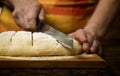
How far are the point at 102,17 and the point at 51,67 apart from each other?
361 mm

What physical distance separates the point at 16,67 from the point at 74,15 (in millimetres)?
427

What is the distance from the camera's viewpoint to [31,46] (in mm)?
799

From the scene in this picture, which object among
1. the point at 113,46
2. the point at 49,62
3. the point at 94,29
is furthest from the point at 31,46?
the point at 113,46

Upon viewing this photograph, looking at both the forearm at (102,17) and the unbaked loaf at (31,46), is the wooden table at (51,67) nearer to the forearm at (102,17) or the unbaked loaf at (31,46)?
the unbaked loaf at (31,46)

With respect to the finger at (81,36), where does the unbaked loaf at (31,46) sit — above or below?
below

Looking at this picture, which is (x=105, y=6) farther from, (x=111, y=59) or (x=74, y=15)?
(x=111, y=59)

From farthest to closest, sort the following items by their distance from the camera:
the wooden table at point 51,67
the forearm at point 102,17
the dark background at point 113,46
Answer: the dark background at point 113,46
the forearm at point 102,17
the wooden table at point 51,67

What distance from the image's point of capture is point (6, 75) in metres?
0.70

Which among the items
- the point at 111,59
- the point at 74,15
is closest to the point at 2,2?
the point at 74,15

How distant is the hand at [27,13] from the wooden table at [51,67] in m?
0.20

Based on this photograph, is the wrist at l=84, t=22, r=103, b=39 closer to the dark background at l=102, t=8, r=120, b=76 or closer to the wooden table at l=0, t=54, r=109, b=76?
the wooden table at l=0, t=54, r=109, b=76

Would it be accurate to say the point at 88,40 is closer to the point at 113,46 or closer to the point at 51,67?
the point at 51,67

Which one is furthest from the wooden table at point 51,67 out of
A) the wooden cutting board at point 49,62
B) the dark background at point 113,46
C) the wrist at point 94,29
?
the dark background at point 113,46

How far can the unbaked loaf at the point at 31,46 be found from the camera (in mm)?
788
